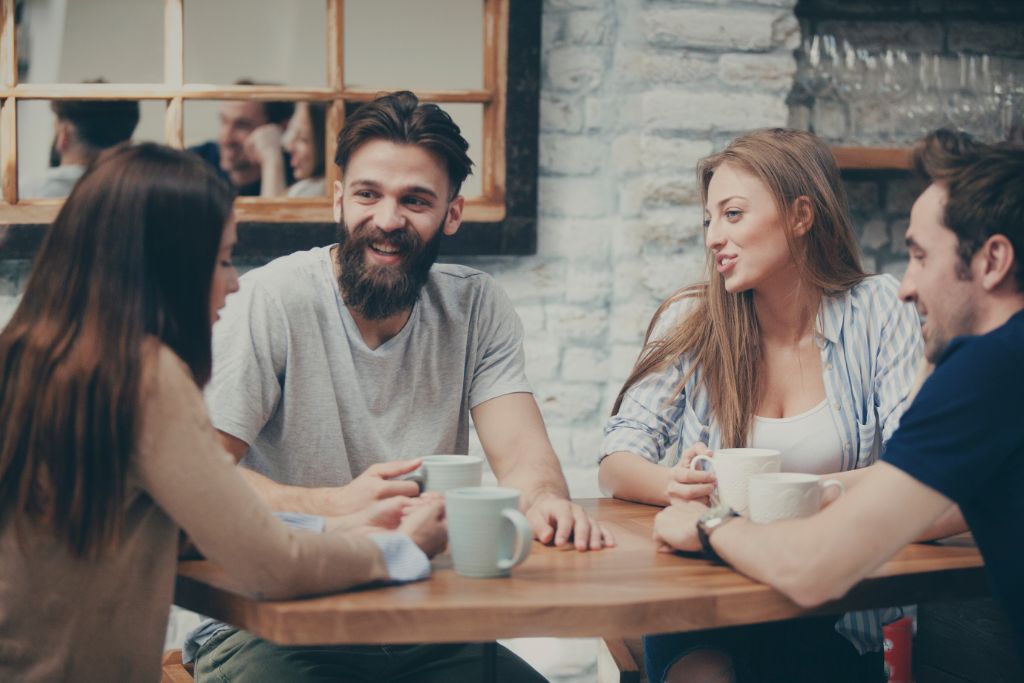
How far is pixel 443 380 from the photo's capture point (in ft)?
7.47

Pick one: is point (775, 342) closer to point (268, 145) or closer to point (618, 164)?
point (618, 164)

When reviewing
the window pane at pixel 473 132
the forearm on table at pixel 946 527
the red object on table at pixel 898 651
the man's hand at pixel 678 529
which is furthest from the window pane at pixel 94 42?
the red object on table at pixel 898 651

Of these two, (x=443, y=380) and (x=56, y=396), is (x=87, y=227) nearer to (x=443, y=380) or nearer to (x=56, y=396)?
(x=56, y=396)

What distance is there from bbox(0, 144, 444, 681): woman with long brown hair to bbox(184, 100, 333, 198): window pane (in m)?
1.90

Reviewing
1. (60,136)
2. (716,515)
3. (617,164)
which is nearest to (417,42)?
(617,164)

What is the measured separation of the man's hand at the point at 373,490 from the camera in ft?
5.63

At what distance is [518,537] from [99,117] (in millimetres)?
2265

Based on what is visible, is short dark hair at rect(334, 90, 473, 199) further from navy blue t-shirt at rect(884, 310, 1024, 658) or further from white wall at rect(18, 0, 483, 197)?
white wall at rect(18, 0, 483, 197)

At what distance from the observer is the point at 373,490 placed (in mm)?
1729

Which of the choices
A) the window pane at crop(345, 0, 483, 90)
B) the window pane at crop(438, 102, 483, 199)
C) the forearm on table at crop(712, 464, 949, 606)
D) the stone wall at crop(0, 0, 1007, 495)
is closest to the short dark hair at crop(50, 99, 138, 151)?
the window pane at crop(345, 0, 483, 90)

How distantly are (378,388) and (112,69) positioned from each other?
1609mm

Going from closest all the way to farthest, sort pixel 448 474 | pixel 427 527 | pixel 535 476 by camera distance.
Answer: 1. pixel 427 527
2. pixel 448 474
3. pixel 535 476

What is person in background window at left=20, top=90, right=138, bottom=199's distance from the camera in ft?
10.6

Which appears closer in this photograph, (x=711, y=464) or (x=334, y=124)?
(x=711, y=464)
